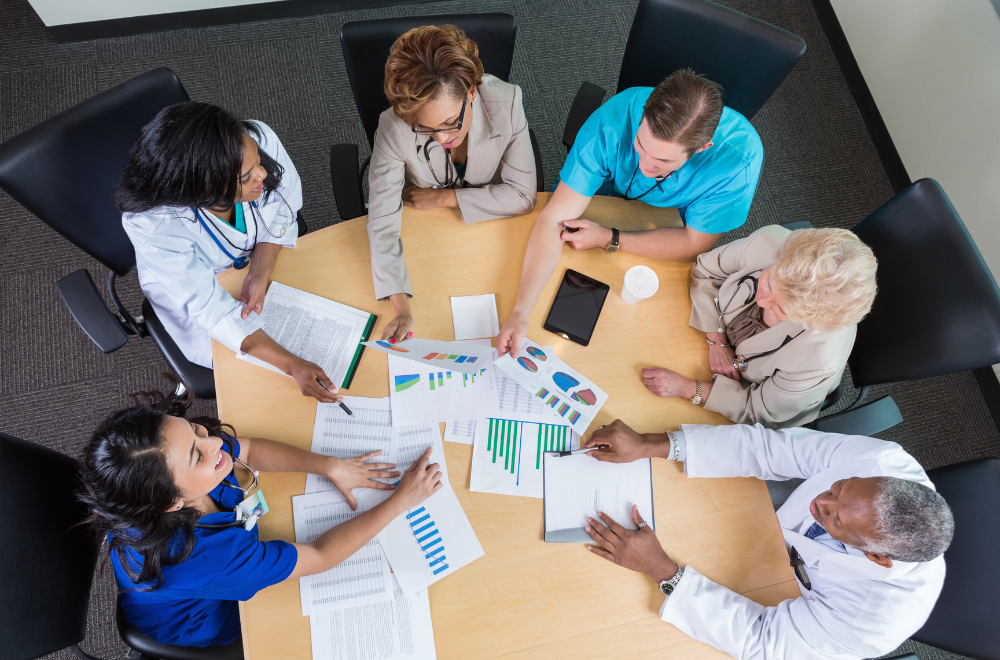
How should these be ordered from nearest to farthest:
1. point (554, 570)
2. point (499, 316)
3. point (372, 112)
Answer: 1. point (554, 570)
2. point (499, 316)
3. point (372, 112)

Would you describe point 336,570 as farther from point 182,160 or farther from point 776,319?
point 776,319

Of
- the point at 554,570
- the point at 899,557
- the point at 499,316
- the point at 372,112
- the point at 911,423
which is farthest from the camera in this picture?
the point at 911,423

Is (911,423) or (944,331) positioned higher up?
(944,331)

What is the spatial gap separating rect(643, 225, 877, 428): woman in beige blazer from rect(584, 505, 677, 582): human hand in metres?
0.39

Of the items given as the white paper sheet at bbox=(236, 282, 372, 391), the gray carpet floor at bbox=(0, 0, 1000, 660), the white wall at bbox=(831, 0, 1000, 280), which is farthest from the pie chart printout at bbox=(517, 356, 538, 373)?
the white wall at bbox=(831, 0, 1000, 280)

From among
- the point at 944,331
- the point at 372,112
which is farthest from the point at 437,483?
the point at 944,331

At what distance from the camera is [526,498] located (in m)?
1.49

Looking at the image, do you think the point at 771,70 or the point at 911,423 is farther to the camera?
the point at 911,423

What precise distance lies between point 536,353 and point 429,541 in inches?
22.4

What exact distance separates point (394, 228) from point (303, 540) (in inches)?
34.6

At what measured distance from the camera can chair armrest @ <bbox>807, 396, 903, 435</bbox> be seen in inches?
61.9

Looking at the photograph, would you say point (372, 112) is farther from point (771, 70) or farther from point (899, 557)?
point (899, 557)

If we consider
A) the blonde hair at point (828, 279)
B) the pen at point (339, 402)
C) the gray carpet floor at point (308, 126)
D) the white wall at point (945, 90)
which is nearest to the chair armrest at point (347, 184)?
the pen at point (339, 402)

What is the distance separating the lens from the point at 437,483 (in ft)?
4.80
